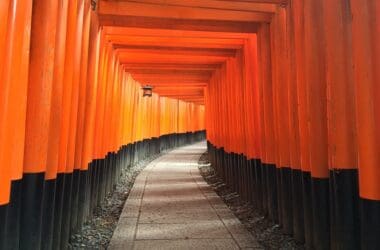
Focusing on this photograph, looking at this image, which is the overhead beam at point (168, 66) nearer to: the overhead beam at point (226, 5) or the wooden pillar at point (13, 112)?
the overhead beam at point (226, 5)

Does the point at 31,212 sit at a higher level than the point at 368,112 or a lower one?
lower

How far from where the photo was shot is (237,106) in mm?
8188

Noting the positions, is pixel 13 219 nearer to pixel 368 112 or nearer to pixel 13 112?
pixel 13 112

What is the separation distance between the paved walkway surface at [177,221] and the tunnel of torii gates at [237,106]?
26.9 inches

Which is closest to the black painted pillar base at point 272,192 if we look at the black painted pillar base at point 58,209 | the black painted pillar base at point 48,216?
the black painted pillar base at point 58,209

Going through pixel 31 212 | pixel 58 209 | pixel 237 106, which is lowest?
pixel 58 209

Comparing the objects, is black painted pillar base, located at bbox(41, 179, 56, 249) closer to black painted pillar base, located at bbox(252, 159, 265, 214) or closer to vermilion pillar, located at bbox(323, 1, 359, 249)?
vermilion pillar, located at bbox(323, 1, 359, 249)

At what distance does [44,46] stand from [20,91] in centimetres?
62

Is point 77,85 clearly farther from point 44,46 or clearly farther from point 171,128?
point 171,128

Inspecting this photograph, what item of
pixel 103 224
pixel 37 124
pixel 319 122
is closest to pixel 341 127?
pixel 319 122

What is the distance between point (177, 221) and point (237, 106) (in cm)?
339

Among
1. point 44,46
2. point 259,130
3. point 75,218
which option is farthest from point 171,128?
point 44,46

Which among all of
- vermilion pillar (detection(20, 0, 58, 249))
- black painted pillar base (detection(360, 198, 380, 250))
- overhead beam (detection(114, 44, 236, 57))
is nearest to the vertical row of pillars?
black painted pillar base (detection(360, 198, 380, 250))

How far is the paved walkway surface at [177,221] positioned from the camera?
4758 mm
